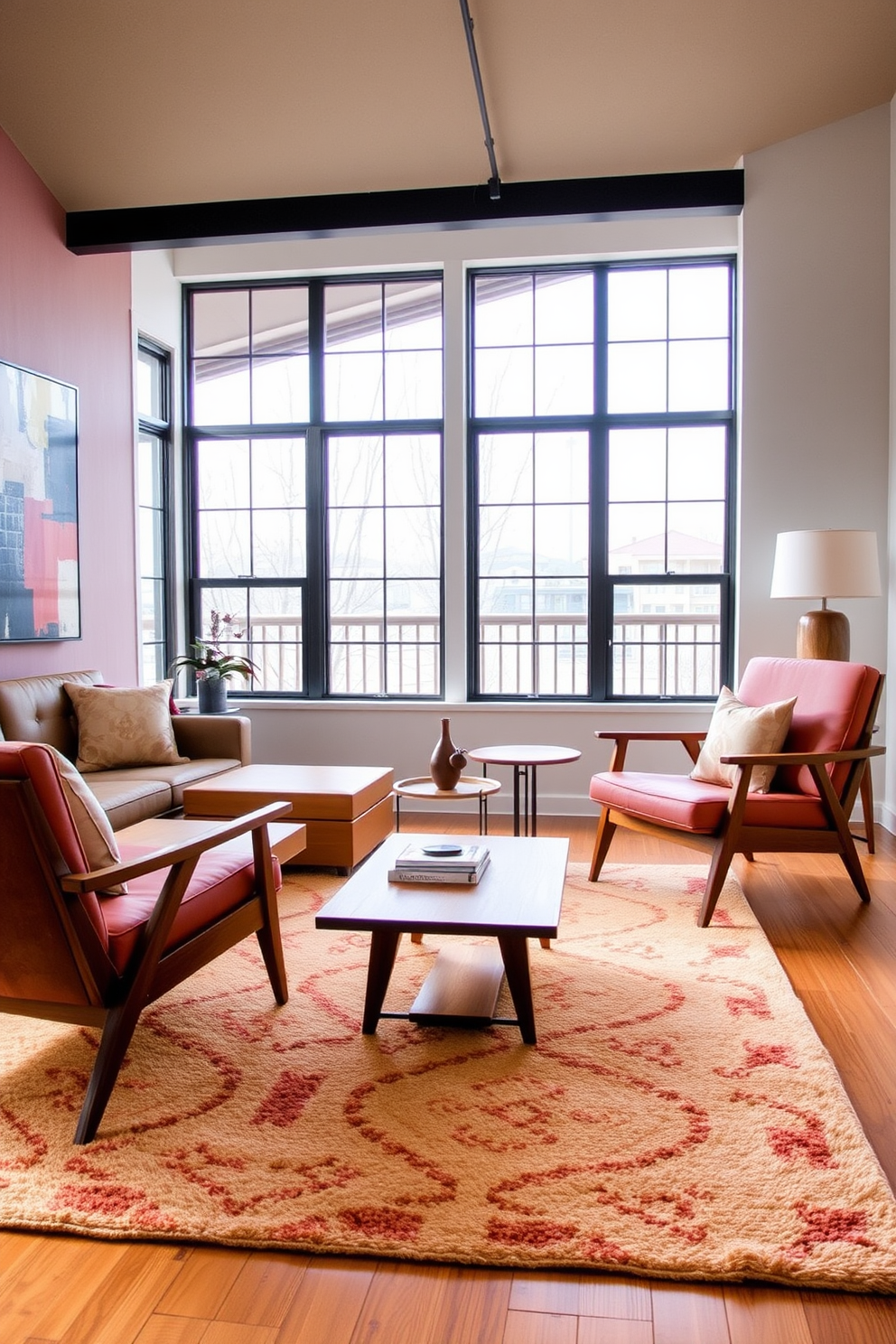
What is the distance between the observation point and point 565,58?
423cm

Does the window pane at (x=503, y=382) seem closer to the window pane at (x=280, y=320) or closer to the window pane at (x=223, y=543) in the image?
the window pane at (x=280, y=320)

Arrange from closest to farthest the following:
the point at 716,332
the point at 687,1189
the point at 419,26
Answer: the point at 687,1189 → the point at 419,26 → the point at 716,332

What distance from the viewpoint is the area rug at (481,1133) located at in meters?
1.74

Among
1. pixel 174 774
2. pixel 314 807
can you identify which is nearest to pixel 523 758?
pixel 314 807

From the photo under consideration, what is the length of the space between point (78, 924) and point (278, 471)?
4.49 m

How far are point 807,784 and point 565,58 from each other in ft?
10.5

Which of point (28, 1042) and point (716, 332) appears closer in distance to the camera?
point (28, 1042)

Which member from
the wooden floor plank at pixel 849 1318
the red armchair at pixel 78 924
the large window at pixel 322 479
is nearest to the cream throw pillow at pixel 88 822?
the red armchair at pixel 78 924

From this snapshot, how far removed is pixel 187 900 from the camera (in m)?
2.37

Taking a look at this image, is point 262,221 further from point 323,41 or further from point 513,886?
point 513,886

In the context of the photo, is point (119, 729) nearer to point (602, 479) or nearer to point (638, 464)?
point (602, 479)

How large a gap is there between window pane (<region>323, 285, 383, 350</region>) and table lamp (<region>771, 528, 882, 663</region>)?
2.81 m

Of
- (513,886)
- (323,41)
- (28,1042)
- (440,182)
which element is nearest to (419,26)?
(323,41)

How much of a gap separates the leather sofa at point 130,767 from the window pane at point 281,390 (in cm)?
208
